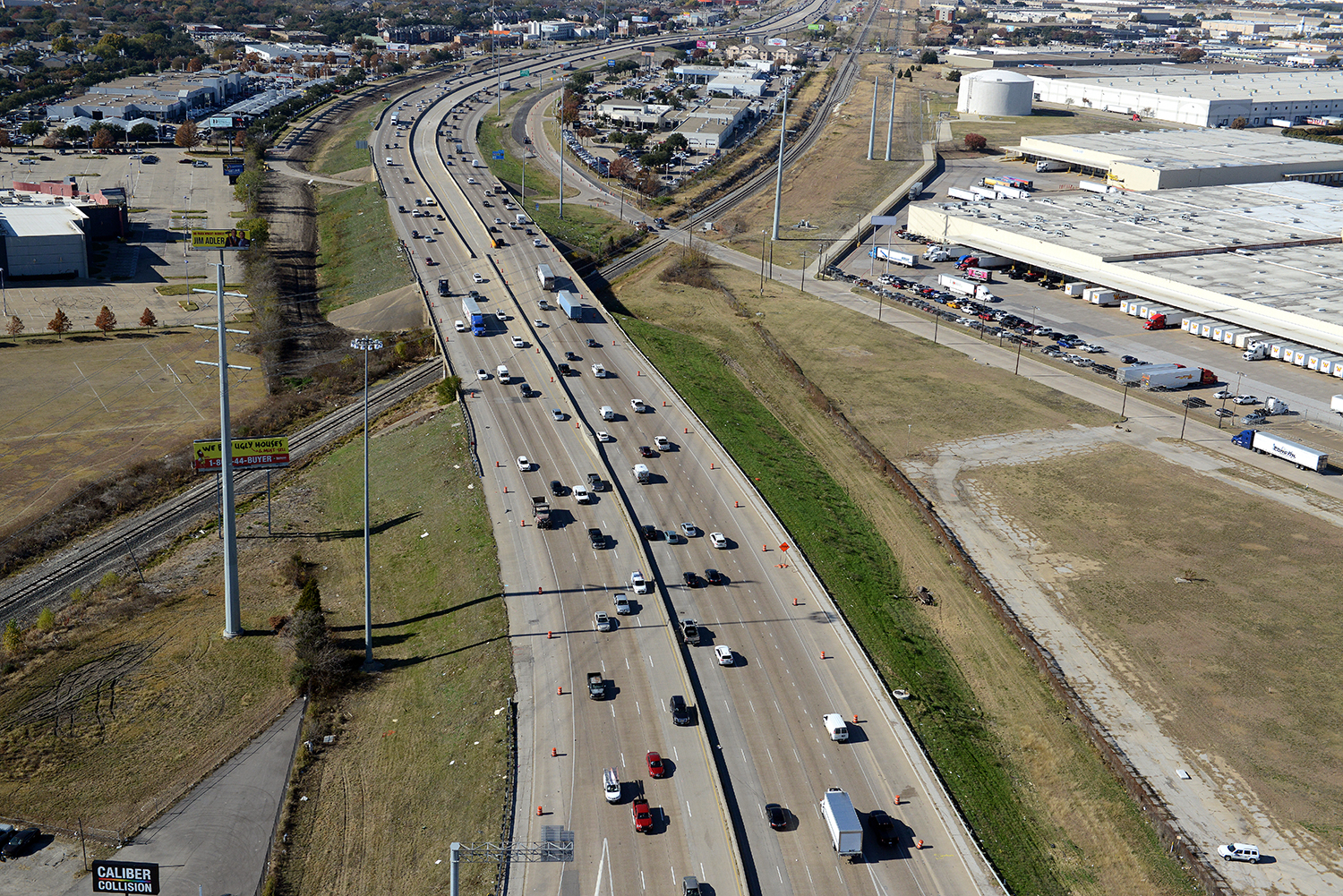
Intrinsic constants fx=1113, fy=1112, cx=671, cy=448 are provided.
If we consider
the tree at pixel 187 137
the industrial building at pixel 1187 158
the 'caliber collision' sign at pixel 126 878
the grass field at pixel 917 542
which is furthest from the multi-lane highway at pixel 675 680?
the tree at pixel 187 137

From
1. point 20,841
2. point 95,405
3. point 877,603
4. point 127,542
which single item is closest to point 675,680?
point 877,603

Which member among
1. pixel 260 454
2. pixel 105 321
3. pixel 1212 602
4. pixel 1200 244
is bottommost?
pixel 1212 602

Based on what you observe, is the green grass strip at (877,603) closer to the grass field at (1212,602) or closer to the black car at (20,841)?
the grass field at (1212,602)

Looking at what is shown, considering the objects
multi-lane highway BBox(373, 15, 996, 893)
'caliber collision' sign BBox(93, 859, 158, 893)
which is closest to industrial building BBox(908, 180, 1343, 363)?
multi-lane highway BBox(373, 15, 996, 893)

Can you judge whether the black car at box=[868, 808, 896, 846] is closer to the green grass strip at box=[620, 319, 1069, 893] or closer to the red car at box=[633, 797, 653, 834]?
the green grass strip at box=[620, 319, 1069, 893]

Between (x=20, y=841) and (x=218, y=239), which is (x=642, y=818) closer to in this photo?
(x=20, y=841)

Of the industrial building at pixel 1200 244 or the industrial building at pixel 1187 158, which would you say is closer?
the industrial building at pixel 1200 244

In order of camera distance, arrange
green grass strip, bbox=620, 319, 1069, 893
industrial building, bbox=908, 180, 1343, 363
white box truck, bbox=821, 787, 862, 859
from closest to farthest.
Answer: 1. white box truck, bbox=821, 787, 862, 859
2. green grass strip, bbox=620, 319, 1069, 893
3. industrial building, bbox=908, 180, 1343, 363
